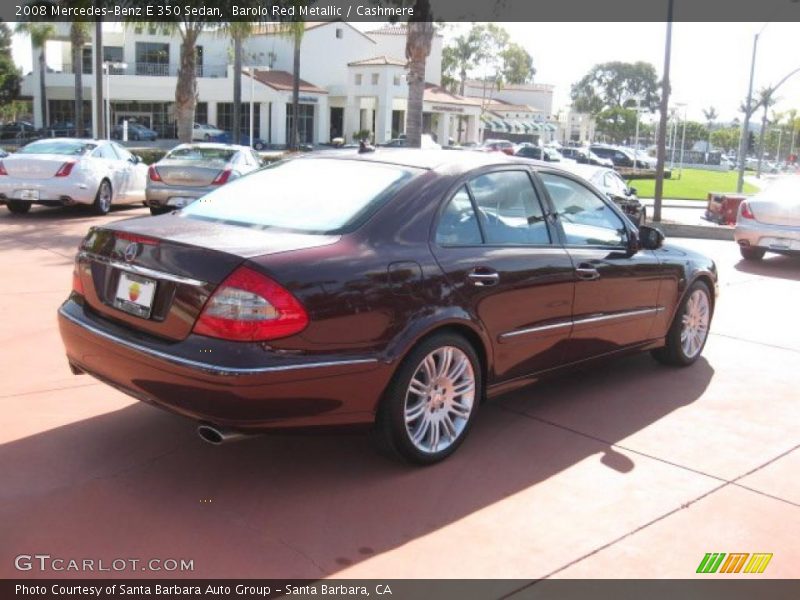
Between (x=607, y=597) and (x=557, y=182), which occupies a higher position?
(x=557, y=182)

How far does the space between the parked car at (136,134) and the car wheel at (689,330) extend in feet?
187

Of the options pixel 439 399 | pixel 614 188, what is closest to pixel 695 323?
pixel 439 399

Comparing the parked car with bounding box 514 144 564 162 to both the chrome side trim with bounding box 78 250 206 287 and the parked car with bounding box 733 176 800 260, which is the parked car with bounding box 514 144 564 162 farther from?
the chrome side trim with bounding box 78 250 206 287

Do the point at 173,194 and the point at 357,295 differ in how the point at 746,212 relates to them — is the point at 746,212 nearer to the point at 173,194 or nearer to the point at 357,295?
the point at 173,194

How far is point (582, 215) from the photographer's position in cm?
559

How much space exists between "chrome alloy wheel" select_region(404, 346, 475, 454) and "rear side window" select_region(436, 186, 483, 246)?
0.57m

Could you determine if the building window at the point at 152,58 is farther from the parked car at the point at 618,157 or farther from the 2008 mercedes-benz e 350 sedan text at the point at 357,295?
the 2008 mercedes-benz e 350 sedan text at the point at 357,295

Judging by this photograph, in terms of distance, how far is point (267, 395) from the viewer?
3.66 meters

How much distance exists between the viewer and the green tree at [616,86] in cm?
12825

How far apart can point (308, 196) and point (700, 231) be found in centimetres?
1498

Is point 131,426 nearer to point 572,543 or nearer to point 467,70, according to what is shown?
point 572,543

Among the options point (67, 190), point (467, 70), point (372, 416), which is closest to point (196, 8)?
point (67, 190)

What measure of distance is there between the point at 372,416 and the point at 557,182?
2.15 metres

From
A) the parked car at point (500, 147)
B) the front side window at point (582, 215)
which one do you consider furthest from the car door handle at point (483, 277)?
the parked car at point (500, 147)
